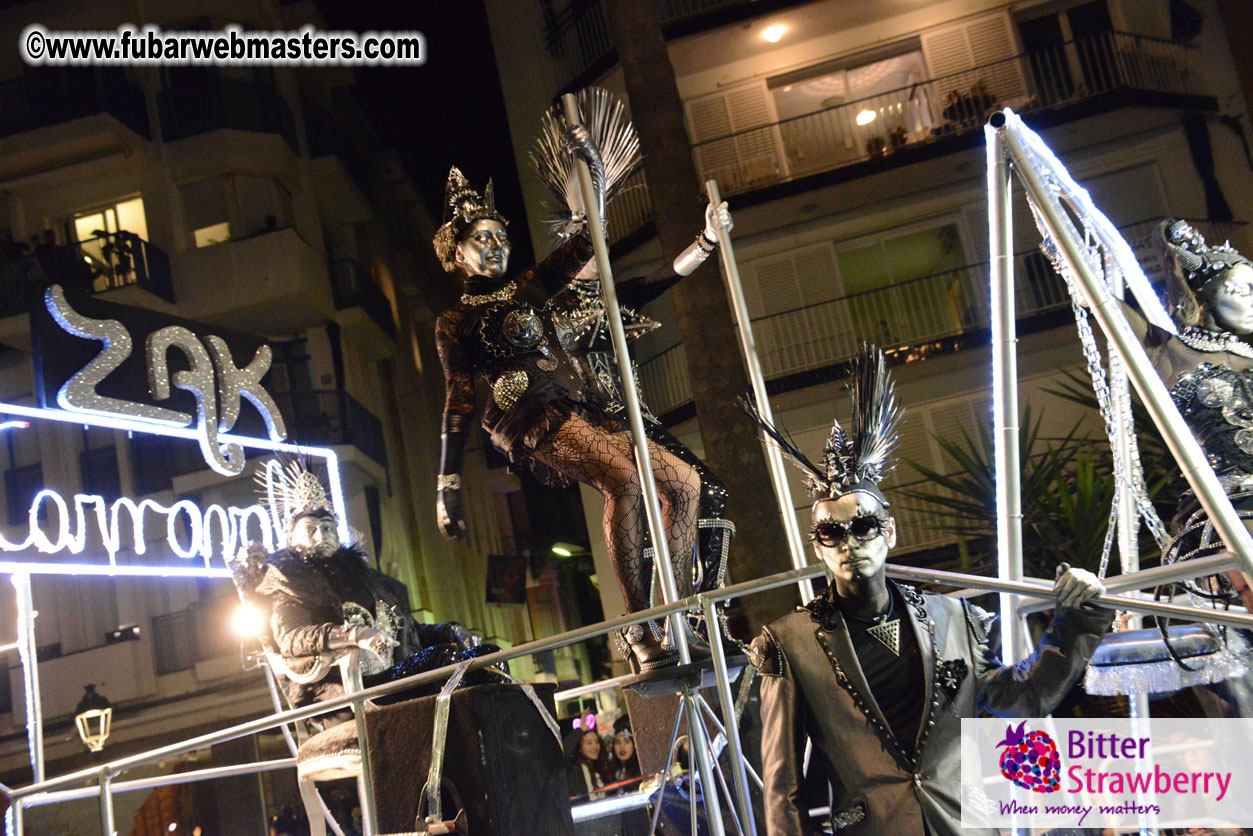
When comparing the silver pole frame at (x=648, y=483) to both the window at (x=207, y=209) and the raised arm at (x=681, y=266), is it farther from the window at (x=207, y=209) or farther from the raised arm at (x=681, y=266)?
the window at (x=207, y=209)

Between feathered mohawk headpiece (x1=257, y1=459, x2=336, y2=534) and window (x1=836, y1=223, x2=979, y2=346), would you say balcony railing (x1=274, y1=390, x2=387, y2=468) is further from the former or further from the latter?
feathered mohawk headpiece (x1=257, y1=459, x2=336, y2=534)

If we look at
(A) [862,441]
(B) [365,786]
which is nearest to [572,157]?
(A) [862,441]

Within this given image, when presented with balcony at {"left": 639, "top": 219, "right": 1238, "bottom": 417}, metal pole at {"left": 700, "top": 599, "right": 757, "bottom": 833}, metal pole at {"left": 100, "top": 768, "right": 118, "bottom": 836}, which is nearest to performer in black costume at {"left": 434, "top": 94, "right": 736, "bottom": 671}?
metal pole at {"left": 700, "top": 599, "right": 757, "bottom": 833}

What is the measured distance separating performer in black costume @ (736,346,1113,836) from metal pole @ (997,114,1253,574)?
16.8 inches

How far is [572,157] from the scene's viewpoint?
367cm

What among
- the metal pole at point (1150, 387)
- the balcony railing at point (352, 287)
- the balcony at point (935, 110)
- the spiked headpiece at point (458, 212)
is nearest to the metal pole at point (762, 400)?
the spiked headpiece at point (458, 212)

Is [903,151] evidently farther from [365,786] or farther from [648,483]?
[365,786]

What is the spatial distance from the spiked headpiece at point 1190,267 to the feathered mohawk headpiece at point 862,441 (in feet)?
5.02

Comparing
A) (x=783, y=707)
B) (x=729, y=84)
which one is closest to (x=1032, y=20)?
(x=729, y=84)

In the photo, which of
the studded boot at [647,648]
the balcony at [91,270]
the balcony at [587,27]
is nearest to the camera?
the studded boot at [647,648]

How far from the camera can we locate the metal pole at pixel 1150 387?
218 centimetres

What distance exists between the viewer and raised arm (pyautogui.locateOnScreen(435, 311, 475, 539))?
13.5ft

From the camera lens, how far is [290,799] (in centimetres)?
1825

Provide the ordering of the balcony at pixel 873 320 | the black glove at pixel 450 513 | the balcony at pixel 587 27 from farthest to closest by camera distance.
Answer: the balcony at pixel 587 27 < the balcony at pixel 873 320 < the black glove at pixel 450 513
